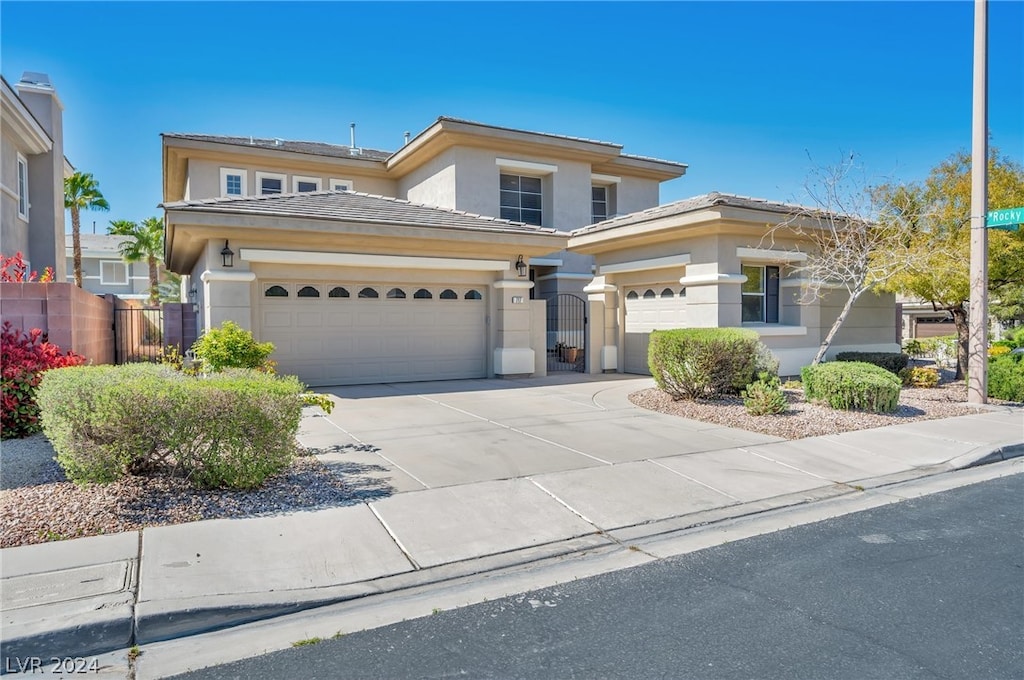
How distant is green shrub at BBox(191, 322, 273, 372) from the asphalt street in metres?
7.42

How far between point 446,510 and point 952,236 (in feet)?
44.8

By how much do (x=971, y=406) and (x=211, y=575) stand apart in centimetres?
1346

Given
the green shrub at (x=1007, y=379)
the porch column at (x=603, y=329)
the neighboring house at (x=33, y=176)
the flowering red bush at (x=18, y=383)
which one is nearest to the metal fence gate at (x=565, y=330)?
the porch column at (x=603, y=329)

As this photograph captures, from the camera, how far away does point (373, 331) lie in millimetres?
15055

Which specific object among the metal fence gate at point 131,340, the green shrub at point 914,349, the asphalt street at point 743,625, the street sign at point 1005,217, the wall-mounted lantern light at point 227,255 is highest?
the street sign at point 1005,217

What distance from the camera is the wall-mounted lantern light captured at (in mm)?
13039

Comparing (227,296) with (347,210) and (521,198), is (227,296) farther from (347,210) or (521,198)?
(521,198)

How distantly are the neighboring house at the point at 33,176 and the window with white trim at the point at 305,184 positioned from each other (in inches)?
283

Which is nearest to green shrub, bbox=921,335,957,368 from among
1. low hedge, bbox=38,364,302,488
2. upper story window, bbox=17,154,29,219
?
low hedge, bbox=38,364,302,488

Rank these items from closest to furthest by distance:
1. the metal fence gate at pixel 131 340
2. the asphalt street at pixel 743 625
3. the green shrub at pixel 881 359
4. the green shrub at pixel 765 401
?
the asphalt street at pixel 743 625, the green shrub at pixel 765 401, the green shrub at pixel 881 359, the metal fence gate at pixel 131 340

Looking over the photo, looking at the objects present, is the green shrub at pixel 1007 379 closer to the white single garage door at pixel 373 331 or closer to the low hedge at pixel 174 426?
the white single garage door at pixel 373 331

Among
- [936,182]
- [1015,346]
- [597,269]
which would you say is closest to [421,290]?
[597,269]

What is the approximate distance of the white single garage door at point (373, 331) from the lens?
46.3ft

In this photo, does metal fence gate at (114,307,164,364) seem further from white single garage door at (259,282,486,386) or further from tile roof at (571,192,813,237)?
tile roof at (571,192,813,237)
